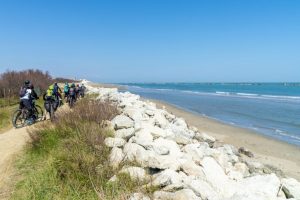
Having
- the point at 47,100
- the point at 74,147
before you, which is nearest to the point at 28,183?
the point at 74,147

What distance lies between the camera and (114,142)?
21.4 feet

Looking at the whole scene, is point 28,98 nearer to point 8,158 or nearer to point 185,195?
point 8,158

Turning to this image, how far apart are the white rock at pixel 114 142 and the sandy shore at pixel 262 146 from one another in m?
5.19

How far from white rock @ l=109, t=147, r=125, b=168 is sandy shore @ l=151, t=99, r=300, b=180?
215 inches

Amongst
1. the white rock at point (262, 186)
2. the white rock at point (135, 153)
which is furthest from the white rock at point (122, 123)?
the white rock at point (262, 186)

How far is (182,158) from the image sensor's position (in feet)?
19.7

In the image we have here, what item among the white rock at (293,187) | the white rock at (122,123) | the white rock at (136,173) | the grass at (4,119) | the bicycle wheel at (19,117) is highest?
the white rock at (122,123)

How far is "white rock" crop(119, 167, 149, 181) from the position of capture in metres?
4.86

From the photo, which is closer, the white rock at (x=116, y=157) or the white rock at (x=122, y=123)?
the white rock at (x=116, y=157)

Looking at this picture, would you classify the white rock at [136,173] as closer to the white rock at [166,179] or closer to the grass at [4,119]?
the white rock at [166,179]

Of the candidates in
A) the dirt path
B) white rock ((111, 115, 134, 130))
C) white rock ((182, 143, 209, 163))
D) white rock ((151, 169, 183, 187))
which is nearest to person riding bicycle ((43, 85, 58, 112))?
the dirt path

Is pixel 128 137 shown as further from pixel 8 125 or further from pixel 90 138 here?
pixel 8 125

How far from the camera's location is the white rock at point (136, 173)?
4.86m

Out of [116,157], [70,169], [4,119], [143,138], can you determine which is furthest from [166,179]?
[4,119]
